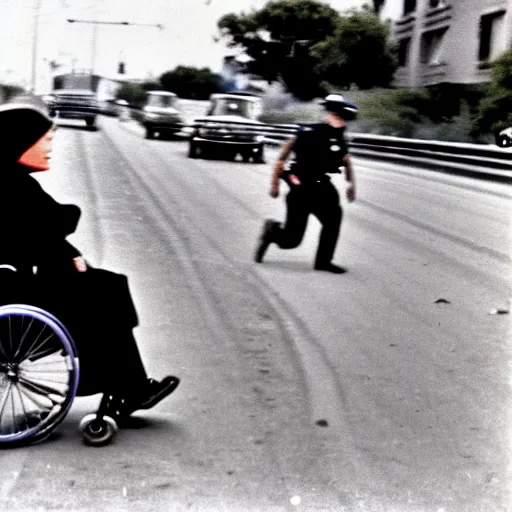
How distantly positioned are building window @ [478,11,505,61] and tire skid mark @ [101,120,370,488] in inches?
40.8

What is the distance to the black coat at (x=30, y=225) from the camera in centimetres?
371

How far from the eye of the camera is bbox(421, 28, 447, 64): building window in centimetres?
402

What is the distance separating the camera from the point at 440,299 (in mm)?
4121

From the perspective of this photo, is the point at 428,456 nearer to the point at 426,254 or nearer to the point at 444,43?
the point at 426,254

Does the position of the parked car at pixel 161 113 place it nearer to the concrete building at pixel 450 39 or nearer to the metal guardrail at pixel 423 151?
the metal guardrail at pixel 423 151

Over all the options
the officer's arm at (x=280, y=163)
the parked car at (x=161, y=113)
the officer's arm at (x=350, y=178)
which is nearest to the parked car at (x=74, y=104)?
the parked car at (x=161, y=113)

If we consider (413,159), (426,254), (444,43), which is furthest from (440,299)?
(444,43)

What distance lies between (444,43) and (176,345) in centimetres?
142

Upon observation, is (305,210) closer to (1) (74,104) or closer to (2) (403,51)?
(2) (403,51)

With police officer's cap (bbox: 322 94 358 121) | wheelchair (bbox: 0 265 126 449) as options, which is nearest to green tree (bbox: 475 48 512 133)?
police officer's cap (bbox: 322 94 358 121)

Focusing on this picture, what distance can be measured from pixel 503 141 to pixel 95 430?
173cm

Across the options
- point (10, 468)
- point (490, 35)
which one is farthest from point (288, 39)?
point (10, 468)

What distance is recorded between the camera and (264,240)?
4.08 meters

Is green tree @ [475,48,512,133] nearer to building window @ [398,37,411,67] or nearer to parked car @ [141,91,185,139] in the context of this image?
building window @ [398,37,411,67]
